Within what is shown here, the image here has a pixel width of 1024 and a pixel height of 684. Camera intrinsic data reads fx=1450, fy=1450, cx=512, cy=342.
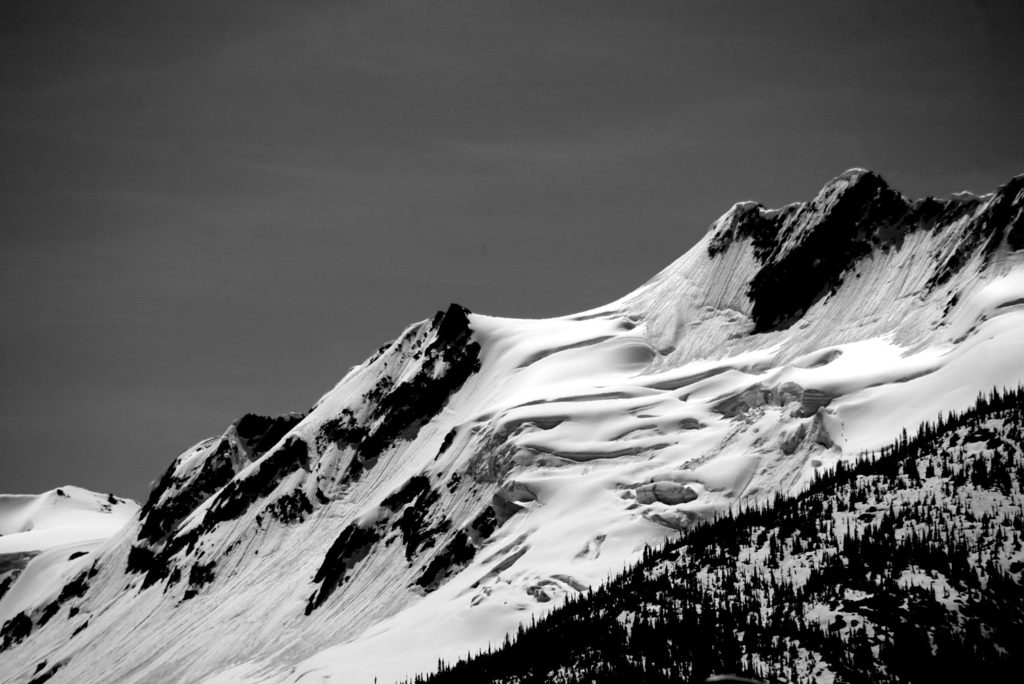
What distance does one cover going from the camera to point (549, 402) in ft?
506

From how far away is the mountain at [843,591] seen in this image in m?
80.5

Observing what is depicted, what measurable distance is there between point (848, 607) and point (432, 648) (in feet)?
154

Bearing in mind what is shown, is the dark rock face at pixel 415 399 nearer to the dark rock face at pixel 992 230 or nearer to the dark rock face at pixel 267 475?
the dark rock face at pixel 267 475

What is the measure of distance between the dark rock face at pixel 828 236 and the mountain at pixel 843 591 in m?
48.9

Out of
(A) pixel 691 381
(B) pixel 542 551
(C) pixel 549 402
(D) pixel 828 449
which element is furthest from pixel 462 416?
(D) pixel 828 449

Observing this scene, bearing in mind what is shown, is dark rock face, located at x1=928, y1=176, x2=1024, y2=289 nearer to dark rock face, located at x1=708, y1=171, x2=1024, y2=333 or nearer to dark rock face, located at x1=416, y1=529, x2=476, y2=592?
dark rock face, located at x1=708, y1=171, x2=1024, y2=333

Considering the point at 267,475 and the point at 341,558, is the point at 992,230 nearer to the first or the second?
the point at 341,558

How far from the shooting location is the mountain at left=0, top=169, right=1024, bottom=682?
4998 inches

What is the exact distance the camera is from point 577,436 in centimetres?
14612

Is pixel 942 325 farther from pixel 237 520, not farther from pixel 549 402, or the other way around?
pixel 237 520

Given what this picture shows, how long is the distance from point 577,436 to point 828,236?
40164mm

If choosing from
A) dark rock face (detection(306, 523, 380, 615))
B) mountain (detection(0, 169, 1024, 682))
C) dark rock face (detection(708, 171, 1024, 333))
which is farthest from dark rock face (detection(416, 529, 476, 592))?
dark rock face (detection(708, 171, 1024, 333))

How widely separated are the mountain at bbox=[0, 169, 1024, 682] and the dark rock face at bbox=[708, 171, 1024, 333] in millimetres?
288

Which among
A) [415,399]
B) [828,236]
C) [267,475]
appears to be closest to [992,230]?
[828,236]
